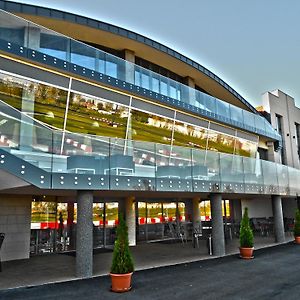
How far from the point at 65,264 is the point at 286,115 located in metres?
25.4

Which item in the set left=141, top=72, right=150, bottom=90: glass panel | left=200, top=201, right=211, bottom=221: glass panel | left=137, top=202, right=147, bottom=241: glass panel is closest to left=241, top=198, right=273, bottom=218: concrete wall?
left=200, top=201, right=211, bottom=221: glass panel

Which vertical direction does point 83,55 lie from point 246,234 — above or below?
above

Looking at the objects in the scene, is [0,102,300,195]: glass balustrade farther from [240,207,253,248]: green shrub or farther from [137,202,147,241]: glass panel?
[137,202,147,241]: glass panel

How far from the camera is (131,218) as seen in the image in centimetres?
1739

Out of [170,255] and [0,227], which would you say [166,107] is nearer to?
[170,255]

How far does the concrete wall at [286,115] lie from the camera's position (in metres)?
28.0

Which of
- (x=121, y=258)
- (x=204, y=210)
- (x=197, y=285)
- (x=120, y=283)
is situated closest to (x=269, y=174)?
(x=204, y=210)

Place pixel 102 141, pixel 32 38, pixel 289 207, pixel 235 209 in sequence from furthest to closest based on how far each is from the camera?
pixel 289 207 → pixel 235 209 → pixel 32 38 → pixel 102 141

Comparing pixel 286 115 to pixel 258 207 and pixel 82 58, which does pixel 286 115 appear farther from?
pixel 82 58

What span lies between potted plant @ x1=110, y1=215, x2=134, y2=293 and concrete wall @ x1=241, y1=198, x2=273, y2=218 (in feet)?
61.2

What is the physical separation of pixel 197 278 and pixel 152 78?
9.71 meters

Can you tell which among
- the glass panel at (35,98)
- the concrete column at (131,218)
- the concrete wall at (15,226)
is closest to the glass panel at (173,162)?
the glass panel at (35,98)

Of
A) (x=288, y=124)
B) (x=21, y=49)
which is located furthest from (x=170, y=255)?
(x=288, y=124)

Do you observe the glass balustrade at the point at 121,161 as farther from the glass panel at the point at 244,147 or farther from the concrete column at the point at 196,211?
the glass panel at the point at 244,147
